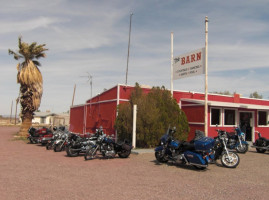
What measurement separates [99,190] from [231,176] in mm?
3993

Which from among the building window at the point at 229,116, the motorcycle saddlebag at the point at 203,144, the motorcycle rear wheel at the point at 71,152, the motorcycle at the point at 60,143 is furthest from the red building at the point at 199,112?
the motorcycle saddlebag at the point at 203,144

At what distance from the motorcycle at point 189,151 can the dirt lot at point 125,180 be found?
0.29 m

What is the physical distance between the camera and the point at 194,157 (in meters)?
8.29

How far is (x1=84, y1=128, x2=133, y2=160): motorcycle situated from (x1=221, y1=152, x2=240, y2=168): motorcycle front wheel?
3.78 m

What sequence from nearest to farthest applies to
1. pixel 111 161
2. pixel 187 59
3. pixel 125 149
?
1. pixel 111 161
2. pixel 125 149
3. pixel 187 59

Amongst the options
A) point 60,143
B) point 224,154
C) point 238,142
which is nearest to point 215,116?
point 238,142

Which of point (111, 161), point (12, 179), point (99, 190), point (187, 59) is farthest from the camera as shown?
point (187, 59)

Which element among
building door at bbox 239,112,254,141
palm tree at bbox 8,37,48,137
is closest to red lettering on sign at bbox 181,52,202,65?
building door at bbox 239,112,254,141

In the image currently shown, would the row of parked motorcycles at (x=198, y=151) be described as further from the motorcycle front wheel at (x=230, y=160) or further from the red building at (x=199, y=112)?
the red building at (x=199, y=112)

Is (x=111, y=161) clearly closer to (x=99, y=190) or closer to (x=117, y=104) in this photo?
(x=99, y=190)

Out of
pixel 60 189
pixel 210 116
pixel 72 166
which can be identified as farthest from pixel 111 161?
pixel 210 116

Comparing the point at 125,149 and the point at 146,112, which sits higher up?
the point at 146,112

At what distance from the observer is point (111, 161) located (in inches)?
392

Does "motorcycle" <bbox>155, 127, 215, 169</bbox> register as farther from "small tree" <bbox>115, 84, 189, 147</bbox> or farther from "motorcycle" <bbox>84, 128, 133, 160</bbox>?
"small tree" <bbox>115, 84, 189, 147</bbox>
